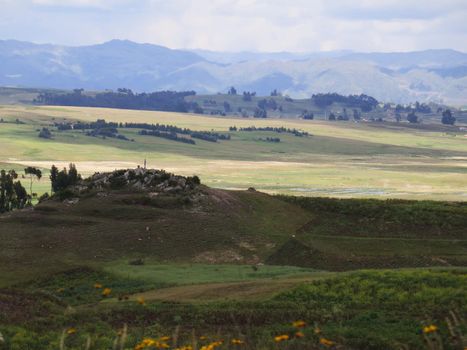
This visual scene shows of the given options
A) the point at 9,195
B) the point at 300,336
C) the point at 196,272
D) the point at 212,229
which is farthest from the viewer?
the point at 9,195

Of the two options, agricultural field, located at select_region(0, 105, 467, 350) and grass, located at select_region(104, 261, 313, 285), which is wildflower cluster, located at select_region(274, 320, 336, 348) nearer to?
agricultural field, located at select_region(0, 105, 467, 350)

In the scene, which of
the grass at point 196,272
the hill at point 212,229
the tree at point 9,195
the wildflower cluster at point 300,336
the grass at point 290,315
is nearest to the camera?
the wildflower cluster at point 300,336

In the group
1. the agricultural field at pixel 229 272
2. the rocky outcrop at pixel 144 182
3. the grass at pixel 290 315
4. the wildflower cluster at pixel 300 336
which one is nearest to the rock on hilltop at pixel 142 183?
the rocky outcrop at pixel 144 182

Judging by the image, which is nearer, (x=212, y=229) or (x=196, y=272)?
(x=196, y=272)

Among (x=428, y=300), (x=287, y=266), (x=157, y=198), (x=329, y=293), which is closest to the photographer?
(x=428, y=300)

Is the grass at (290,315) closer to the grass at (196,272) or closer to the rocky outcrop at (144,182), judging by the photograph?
the grass at (196,272)

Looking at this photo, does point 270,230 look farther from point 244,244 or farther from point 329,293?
point 329,293

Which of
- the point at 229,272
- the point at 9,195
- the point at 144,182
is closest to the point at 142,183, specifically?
the point at 144,182

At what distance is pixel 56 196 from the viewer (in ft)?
242

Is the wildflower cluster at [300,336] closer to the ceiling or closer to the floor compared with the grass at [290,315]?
closer to the ceiling

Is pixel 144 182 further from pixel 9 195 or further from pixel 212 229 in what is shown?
pixel 9 195

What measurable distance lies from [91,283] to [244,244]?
17142 millimetres

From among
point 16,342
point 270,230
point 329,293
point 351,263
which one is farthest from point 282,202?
point 16,342

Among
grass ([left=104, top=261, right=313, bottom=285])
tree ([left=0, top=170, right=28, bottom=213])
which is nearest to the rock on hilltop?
tree ([left=0, top=170, right=28, bottom=213])
